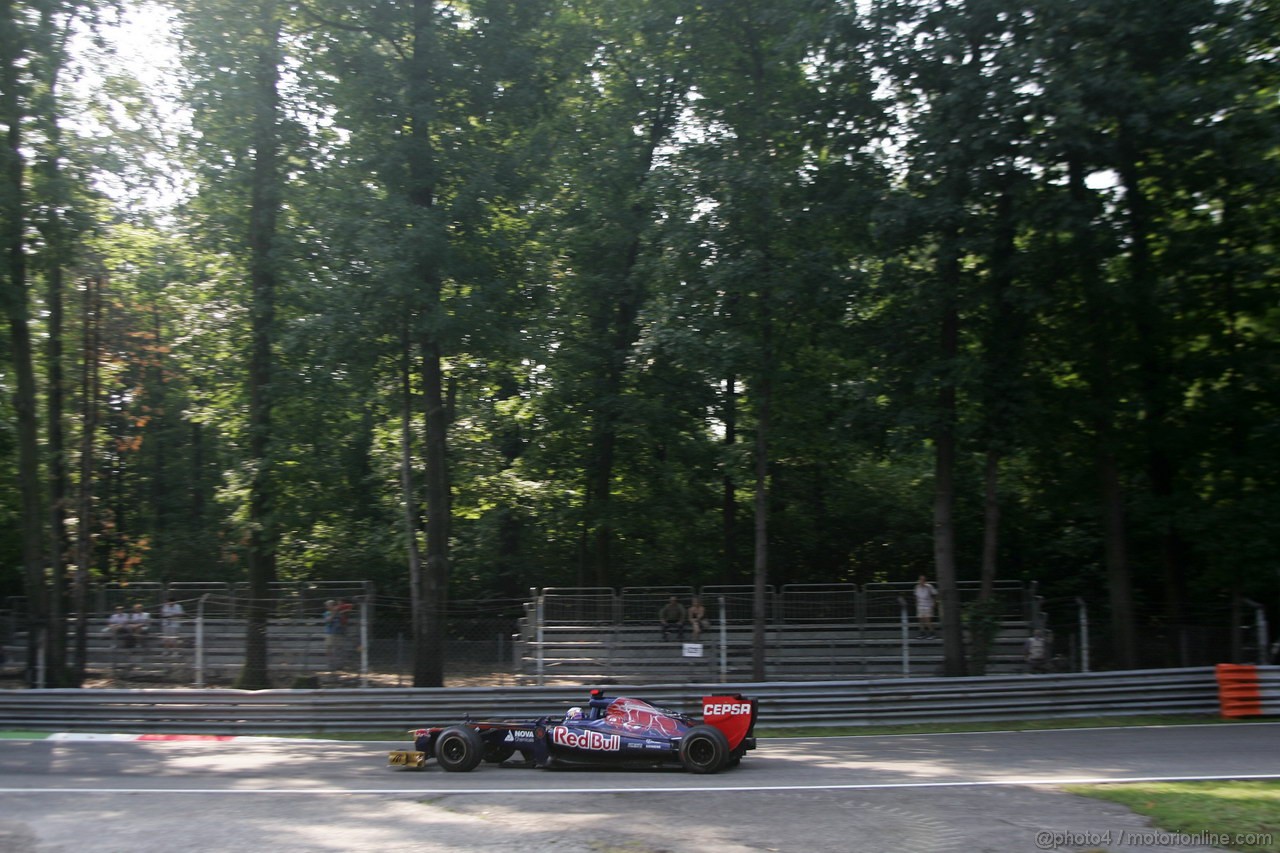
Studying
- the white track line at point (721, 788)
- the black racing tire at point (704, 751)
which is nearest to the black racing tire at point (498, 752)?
the white track line at point (721, 788)

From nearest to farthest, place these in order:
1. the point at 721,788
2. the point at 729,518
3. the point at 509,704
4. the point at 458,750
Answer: the point at 721,788
the point at 458,750
the point at 509,704
the point at 729,518

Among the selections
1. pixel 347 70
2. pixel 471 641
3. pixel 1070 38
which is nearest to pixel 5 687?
pixel 471 641

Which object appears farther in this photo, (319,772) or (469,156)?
(469,156)

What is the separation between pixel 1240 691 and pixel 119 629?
2079 centimetres

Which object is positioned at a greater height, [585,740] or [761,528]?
[761,528]

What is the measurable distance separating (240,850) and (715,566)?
22805 mm

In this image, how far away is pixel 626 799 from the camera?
10.8m

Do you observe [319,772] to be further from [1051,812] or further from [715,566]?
[715,566]

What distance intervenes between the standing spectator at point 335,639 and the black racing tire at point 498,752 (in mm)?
8188

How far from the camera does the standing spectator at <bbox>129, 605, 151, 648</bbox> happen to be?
21.5 m

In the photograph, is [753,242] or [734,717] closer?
[734,717]

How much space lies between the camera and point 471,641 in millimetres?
22125

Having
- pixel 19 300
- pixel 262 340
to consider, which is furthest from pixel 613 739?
pixel 19 300

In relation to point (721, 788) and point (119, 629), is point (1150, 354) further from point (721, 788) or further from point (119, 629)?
point (119, 629)
